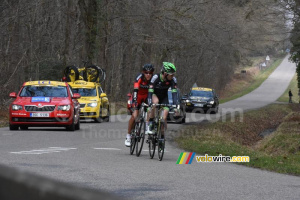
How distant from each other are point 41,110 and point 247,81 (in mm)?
98487

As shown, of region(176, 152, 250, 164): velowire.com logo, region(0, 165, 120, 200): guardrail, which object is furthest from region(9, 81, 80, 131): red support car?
region(0, 165, 120, 200): guardrail

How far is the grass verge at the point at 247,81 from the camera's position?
93062 mm

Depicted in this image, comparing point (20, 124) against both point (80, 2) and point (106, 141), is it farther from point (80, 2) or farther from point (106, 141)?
point (80, 2)

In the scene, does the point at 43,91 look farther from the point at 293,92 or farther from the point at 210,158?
the point at 293,92

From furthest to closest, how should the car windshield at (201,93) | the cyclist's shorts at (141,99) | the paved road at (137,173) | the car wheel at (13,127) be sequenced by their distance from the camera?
1. the car windshield at (201,93)
2. the car wheel at (13,127)
3. the cyclist's shorts at (141,99)
4. the paved road at (137,173)

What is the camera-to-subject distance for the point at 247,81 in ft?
Result: 378

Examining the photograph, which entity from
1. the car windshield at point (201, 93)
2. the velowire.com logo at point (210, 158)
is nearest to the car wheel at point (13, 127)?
the velowire.com logo at point (210, 158)

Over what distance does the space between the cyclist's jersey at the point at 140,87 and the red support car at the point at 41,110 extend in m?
7.02

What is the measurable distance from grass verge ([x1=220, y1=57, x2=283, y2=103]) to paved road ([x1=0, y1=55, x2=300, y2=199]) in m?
70.6

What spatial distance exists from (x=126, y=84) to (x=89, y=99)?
30454 mm

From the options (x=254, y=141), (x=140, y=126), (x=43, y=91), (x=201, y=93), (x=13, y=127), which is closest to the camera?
(x=140, y=126)

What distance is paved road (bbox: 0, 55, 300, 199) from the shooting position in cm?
733

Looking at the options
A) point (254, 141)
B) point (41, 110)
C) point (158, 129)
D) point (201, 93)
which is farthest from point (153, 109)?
point (201, 93)

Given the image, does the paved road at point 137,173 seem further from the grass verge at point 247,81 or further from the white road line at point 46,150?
the grass verge at point 247,81
